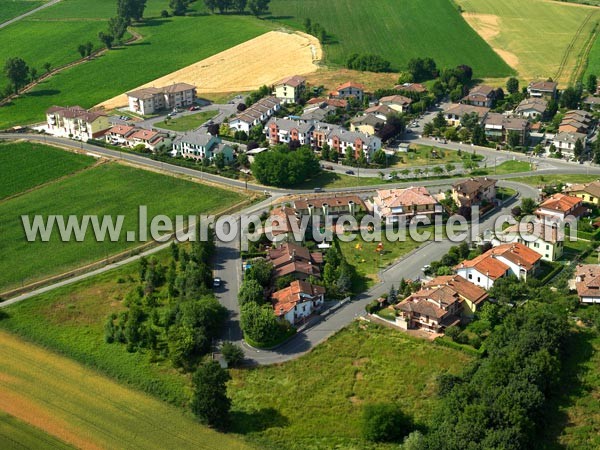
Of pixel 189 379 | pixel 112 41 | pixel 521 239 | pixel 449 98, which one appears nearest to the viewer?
pixel 189 379

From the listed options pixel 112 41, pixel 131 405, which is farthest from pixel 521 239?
pixel 112 41

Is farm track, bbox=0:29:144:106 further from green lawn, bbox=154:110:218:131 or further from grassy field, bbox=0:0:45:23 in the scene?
green lawn, bbox=154:110:218:131

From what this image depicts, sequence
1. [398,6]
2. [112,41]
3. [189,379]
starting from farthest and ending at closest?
[398,6] → [112,41] → [189,379]

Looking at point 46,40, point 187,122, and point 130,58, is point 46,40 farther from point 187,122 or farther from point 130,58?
point 187,122

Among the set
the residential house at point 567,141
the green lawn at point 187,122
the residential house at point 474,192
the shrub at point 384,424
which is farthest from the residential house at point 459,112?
the shrub at point 384,424

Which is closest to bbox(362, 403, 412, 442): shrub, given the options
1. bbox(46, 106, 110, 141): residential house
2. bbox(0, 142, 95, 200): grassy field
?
bbox(0, 142, 95, 200): grassy field

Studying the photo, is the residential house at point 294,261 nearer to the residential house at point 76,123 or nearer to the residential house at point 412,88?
the residential house at point 76,123

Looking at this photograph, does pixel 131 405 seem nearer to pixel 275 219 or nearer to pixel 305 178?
pixel 275 219
